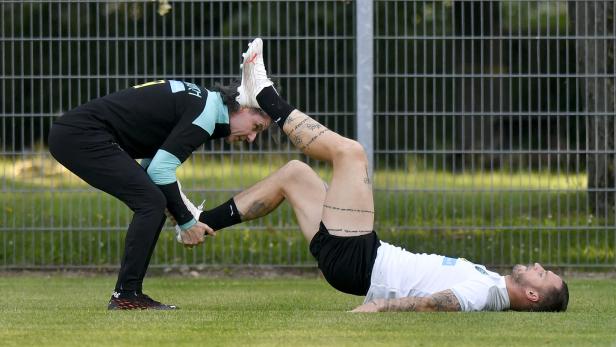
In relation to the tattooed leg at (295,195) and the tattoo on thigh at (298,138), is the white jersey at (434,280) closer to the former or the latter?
the tattooed leg at (295,195)

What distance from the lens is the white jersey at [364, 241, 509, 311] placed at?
22.9 ft

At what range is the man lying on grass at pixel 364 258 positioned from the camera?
6988mm

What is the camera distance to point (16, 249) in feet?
35.8

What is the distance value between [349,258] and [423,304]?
51 cm

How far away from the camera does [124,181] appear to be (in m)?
7.31

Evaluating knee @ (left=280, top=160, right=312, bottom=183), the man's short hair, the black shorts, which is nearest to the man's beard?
the man's short hair

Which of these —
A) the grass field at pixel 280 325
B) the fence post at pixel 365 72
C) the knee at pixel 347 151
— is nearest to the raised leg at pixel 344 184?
the knee at pixel 347 151

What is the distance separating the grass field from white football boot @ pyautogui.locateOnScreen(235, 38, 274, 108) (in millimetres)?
1097

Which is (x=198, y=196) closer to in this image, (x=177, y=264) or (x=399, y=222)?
(x=177, y=264)

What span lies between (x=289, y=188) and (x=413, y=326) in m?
1.49

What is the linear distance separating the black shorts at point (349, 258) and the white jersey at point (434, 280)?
0.04 meters

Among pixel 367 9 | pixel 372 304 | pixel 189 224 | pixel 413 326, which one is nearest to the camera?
pixel 413 326

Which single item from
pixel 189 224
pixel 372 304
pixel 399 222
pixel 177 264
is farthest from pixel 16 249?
pixel 372 304

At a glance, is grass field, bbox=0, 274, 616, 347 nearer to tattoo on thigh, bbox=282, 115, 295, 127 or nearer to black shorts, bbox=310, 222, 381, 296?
black shorts, bbox=310, 222, 381, 296
